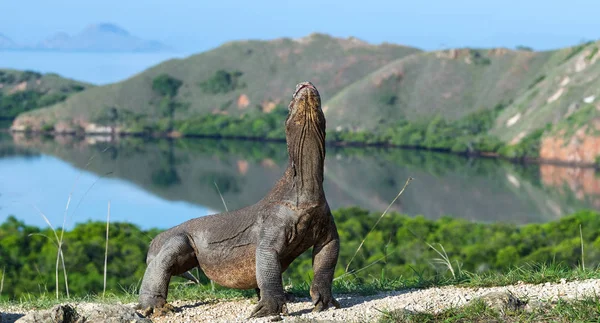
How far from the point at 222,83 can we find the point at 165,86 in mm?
8216

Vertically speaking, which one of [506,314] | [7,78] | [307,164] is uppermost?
[7,78]

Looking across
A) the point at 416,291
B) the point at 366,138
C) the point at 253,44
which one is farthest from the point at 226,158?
the point at 416,291

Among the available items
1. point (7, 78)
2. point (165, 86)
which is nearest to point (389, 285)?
point (165, 86)

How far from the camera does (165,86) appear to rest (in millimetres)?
139375

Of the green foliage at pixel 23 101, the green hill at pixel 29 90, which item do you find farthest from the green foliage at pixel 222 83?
the green hill at pixel 29 90

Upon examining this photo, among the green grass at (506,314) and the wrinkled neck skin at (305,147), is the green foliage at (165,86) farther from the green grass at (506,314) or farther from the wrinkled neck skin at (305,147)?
the green grass at (506,314)

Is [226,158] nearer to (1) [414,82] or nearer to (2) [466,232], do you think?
(1) [414,82]

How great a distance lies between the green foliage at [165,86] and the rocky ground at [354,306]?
435ft

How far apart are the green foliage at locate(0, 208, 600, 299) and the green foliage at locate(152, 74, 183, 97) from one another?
315 feet

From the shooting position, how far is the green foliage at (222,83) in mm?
140000

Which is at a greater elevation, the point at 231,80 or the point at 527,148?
the point at 231,80

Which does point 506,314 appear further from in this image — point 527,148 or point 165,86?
point 165,86

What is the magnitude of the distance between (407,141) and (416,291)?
102 meters

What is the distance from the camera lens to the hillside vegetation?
10050cm
